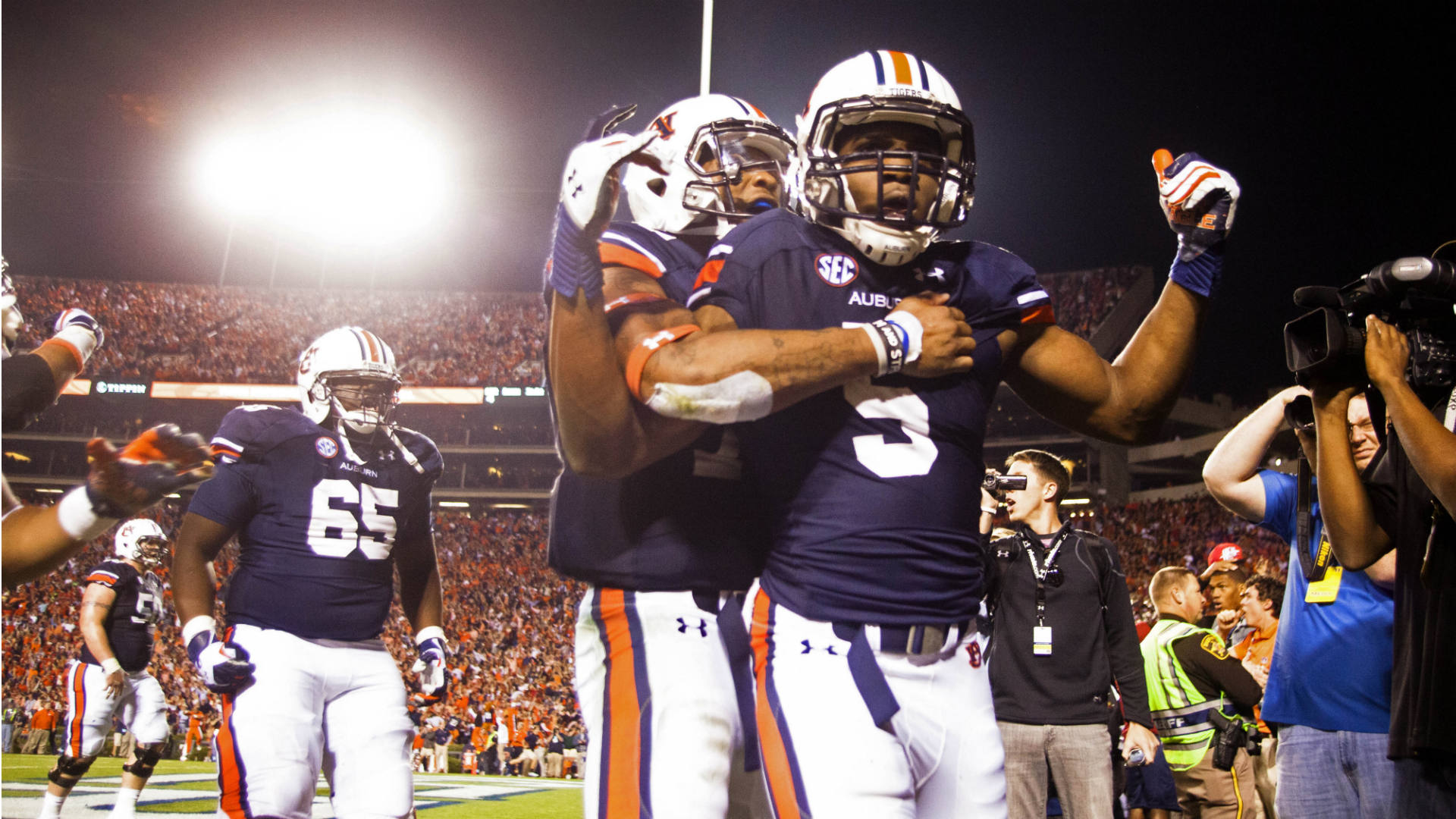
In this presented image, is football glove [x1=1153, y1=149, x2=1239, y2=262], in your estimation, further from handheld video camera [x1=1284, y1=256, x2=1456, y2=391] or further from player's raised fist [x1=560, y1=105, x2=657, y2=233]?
player's raised fist [x1=560, y1=105, x2=657, y2=233]

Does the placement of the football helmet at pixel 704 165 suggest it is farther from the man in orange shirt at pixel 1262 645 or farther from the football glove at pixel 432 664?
the man in orange shirt at pixel 1262 645

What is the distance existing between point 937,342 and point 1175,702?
14.7 ft

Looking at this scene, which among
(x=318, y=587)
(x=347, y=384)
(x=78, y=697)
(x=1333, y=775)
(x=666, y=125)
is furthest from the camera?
(x=78, y=697)

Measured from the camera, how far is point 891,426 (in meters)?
1.69

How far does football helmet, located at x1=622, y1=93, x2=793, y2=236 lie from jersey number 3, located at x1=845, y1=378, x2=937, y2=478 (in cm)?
53

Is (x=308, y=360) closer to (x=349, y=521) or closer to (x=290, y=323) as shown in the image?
(x=349, y=521)

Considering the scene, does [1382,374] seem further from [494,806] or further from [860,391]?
[494,806]

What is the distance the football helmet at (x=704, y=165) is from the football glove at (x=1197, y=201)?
79 cm

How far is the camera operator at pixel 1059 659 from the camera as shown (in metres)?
4.00

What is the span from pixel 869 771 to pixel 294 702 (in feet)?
8.17

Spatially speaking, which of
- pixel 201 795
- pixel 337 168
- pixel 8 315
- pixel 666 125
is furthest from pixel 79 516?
pixel 337 168

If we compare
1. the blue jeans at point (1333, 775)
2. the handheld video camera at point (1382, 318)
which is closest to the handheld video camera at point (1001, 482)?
the blue jeans at point (1333, 775)

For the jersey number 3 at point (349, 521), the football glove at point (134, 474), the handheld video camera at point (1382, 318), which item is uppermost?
the handheld video camera at point (1382, 318)

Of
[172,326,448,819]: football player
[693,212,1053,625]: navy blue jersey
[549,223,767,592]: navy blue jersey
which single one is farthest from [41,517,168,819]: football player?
[693,212,1053,625]: navy blue jersey
